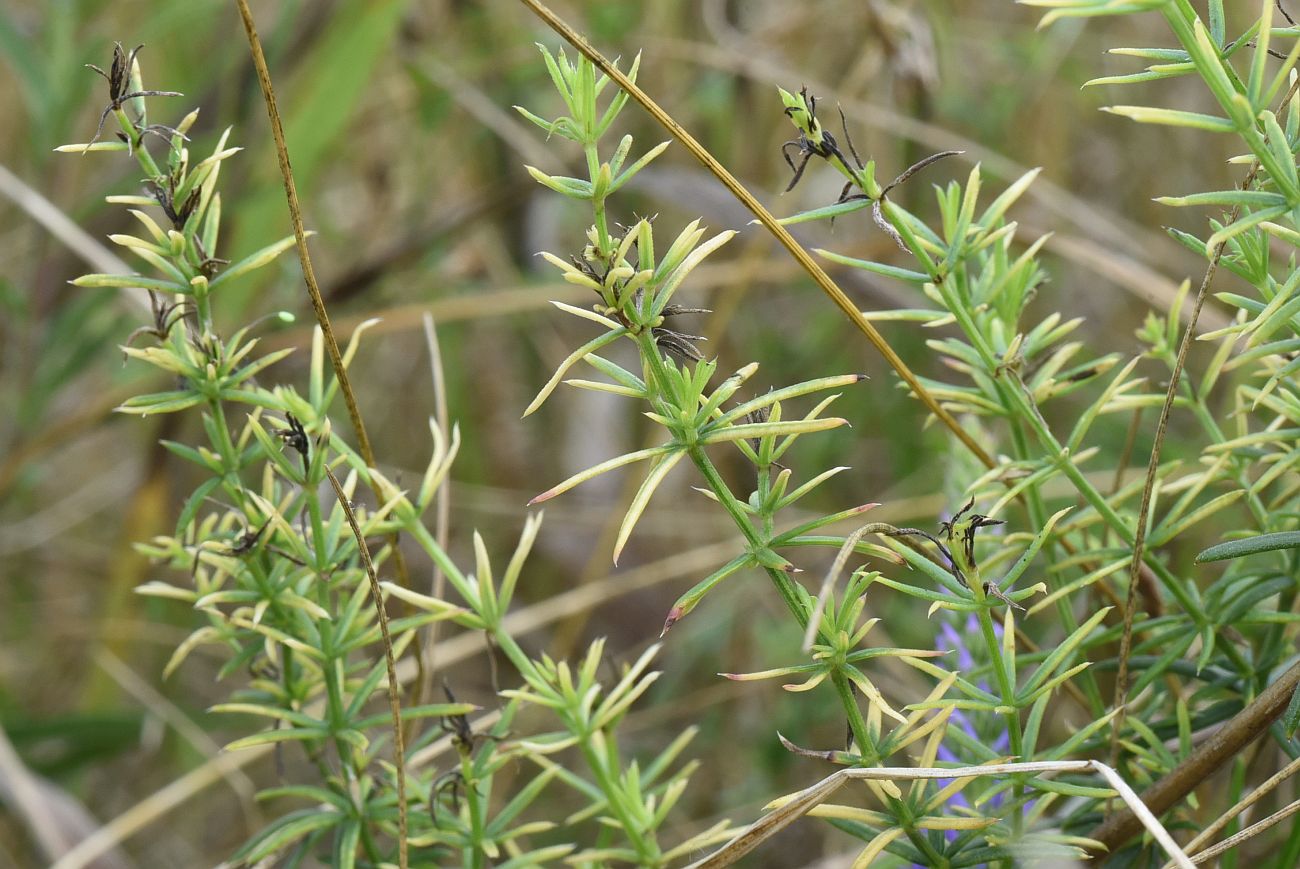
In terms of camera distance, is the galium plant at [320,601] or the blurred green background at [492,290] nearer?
the galium plant at [320,601]

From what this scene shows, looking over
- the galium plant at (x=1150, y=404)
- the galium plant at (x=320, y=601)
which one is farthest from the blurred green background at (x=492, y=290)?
the galium plant at (x=1150, y=404)

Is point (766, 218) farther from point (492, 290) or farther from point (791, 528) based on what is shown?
point (492, 290)

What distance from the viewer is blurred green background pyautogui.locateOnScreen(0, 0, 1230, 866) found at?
1178 mm

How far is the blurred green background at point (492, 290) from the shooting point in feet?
3.86

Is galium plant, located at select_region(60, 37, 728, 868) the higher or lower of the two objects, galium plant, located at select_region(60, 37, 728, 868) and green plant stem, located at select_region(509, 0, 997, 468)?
the lower

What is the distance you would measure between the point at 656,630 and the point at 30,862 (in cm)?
68

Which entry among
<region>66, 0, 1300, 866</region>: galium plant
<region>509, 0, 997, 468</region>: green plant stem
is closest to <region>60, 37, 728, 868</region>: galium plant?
<region>66, 0, 1300, 866</region>: galium plant

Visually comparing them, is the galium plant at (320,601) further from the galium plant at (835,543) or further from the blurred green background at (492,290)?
the blurred green background at (492,290)

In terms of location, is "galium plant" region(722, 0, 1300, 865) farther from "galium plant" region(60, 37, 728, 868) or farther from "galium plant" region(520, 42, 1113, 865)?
"galium plant" region(60, 37, 728, 868)

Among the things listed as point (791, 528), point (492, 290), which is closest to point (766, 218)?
point (791, 528)

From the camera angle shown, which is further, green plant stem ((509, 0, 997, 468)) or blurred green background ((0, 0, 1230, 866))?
blurred green background ((0, 0, 1230, 866))

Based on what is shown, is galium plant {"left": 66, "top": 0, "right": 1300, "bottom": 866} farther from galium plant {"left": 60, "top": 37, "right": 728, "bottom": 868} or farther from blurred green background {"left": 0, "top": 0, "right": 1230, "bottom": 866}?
blurred green background {"left": 0, "top": 0, "right": 1230, "bottom": 866}

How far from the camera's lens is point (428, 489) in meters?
0.48

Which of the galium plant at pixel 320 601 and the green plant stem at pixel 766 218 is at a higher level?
the green plant stem at pixel 766 218
